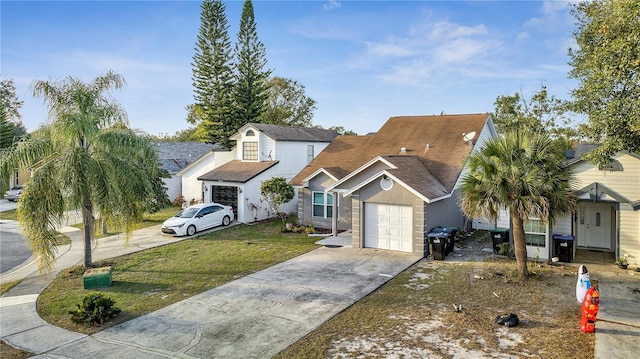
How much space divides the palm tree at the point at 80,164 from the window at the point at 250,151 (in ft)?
38.6

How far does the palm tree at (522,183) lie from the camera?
11633mm

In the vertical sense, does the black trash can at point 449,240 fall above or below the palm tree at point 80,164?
below

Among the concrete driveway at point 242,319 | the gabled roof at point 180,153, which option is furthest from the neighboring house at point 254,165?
the concrete driveway at point 242,319

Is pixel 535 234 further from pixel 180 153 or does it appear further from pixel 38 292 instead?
pixel 180 153

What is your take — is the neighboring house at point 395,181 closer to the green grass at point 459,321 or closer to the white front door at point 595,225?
the green grass at point 459,321

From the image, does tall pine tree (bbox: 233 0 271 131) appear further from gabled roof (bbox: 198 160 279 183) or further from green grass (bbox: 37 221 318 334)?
green grass (bbox: 37 221 318 334)

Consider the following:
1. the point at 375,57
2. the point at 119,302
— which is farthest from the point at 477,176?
the point at 375,57

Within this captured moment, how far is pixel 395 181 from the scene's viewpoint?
16016 mm

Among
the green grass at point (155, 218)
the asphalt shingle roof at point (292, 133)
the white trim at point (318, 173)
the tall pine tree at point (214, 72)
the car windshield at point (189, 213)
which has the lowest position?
the green grass at point (155, 218)

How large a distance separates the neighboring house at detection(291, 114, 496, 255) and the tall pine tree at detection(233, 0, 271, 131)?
19.0 m

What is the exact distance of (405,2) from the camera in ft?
59.6

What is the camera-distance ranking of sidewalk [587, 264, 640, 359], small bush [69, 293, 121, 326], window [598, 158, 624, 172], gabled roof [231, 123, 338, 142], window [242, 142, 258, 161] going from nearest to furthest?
sidewalk [587, 264, 640, 359] < small bush [69, 293, 121, 326] < window [598, 158, 624, 172] < gabled roof [231, 123, 338, 142] < window [242, 142, 258, 161]

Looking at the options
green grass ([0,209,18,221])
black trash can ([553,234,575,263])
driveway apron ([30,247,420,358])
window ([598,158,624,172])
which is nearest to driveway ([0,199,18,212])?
green grass ([0,209,18,221])

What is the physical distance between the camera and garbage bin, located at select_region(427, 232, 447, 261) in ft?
48.7
